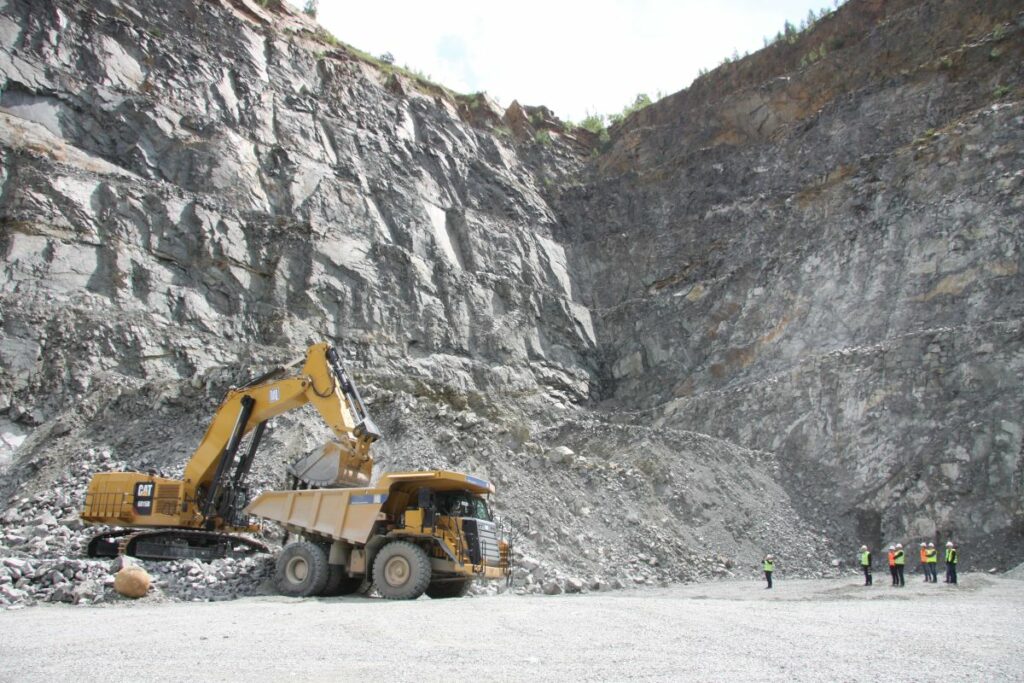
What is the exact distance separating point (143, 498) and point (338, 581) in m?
3.26

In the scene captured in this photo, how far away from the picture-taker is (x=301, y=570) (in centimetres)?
1044

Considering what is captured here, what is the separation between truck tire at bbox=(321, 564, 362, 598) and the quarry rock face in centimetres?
372

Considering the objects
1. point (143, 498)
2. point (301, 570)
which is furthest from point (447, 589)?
point (143, 498)

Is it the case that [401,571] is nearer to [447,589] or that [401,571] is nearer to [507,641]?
[447,589]

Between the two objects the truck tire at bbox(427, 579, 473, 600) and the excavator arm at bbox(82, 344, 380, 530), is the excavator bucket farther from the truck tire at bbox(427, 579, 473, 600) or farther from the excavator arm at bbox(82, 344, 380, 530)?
the truck tire at bbox(427, 579, 473, 600)

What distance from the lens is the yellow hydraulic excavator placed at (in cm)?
1094

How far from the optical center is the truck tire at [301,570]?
10188 millimetres

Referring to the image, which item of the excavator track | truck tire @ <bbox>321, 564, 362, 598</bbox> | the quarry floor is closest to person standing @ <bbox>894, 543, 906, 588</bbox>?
the quarry floor

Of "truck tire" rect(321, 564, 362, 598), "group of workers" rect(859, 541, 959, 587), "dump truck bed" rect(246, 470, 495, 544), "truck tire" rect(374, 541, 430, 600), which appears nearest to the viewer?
"truck tire" rect(374, 541, 430, 600)

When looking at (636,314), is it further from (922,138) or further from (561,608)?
(561,608)

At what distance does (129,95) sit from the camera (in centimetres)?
2558

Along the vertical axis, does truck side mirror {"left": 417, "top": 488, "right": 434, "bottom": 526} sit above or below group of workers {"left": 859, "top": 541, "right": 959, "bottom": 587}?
above

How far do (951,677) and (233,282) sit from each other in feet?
70.2

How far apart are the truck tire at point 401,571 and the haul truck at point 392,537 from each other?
1 cm
